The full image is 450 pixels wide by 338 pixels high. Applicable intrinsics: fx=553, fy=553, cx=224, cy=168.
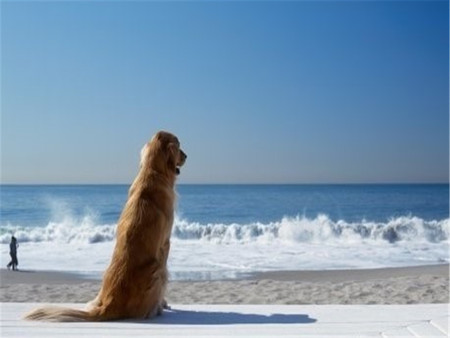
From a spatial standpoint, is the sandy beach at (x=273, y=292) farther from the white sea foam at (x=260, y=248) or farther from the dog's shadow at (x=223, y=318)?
the dog's shadow at (x=223, y=318)

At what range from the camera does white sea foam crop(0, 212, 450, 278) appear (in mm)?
16375

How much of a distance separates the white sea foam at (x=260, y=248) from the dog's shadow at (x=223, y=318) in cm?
1017

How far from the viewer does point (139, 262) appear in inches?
149

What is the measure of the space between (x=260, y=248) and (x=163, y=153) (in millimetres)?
18001

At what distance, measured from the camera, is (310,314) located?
12.5 feet

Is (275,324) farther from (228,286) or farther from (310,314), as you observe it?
(228,286)

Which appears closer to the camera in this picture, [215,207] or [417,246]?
[417,246]

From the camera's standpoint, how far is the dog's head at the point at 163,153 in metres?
3.97

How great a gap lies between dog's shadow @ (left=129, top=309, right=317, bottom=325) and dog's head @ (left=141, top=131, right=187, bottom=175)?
102cm

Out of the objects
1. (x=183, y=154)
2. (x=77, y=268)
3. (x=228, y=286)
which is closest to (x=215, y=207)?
(x=77, y=268)

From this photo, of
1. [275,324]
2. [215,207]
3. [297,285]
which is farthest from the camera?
[215,207]

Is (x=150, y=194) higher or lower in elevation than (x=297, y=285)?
higher

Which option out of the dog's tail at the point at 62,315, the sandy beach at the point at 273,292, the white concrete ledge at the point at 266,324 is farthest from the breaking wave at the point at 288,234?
the dog's tail at the point at 62,315

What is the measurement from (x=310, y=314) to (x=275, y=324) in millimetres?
373
